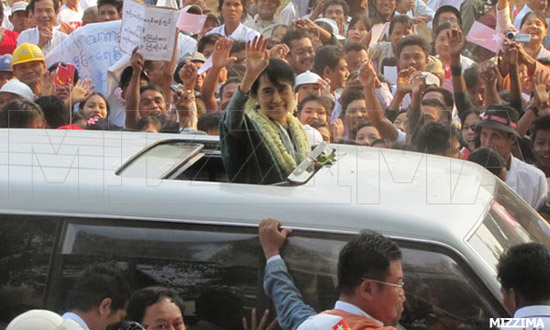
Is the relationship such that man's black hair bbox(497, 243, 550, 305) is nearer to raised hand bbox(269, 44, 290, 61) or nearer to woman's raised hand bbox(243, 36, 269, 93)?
woman's raised hand bbox(243, 36, 269, 93)

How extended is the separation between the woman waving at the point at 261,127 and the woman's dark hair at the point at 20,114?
240cm

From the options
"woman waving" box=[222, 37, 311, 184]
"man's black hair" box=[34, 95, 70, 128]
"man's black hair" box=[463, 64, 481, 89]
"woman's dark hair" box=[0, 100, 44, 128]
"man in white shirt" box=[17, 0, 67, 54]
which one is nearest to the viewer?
"woman waving" box=[222, 37, 311, 184]

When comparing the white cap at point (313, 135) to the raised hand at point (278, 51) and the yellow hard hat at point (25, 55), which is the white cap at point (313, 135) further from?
the yellow hard hat at point (25, 55)

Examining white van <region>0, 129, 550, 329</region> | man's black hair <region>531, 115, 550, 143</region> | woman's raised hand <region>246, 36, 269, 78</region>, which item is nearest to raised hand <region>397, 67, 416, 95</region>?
man's black hair <region>531, 115, 550, 143</region>

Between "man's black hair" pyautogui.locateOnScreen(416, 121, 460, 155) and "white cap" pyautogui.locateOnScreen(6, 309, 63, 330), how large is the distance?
4.04m

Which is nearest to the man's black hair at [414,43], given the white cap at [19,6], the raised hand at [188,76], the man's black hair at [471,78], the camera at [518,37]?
the man's black hair at [471,78]

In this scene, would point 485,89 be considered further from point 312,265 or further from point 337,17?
point 312,265

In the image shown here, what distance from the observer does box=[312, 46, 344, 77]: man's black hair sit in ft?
29.2

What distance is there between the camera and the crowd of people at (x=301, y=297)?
10.5 feet

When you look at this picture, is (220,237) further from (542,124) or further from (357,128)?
(542,124)

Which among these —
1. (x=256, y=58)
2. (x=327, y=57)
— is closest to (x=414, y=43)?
(x=327, y=57)

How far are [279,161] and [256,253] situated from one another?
76 centimetres

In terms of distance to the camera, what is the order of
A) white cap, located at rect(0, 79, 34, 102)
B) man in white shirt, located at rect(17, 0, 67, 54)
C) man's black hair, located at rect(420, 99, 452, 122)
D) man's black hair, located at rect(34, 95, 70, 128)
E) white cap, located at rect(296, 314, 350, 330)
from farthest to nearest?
man in white shirt, located at rect(17, 0, 67, 54), man's black hair, located at rect(420, 99, 452, 122), white cap, located at rect(0, 79, 34, 102), man's black hair, located at rect(34, 95, 70, 128), white cap, located at rect(296, 314, 350, 330)

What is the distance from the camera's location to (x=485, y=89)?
8062 mm
